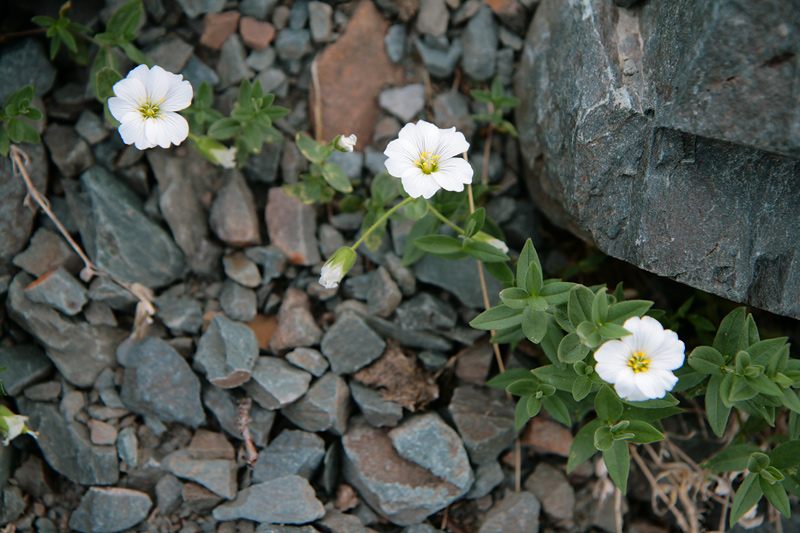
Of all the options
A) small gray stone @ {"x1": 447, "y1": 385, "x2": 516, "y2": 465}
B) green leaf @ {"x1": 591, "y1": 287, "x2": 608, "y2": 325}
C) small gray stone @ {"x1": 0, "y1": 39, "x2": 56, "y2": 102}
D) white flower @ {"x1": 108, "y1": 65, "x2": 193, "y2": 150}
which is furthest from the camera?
small gray stone @ {"x1": 0, "y1": 39, "x2": 56, "y2": 102}

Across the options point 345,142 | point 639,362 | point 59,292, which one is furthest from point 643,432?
point 59,292

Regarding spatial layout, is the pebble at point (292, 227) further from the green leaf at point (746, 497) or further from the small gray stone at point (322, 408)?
the green leaf at point (746, 497)

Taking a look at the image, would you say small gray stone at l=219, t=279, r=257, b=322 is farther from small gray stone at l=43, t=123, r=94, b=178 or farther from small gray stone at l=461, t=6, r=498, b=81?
small gray stone at l=461, t=6, r=498, b=81

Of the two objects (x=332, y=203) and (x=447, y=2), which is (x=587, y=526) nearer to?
(x=332, y=203)

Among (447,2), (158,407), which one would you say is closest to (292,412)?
(158,407)

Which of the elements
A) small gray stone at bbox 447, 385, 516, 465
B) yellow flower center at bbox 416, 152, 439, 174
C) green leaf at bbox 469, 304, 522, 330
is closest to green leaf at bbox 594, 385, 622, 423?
green leaf at bbox 469, 304, 522, 330

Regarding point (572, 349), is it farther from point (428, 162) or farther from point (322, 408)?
point (322, 408)
